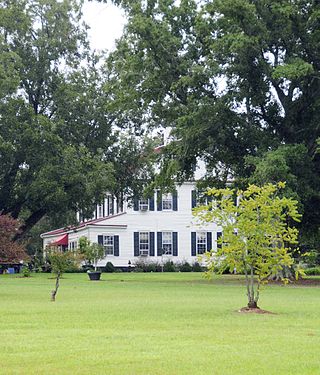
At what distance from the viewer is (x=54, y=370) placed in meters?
10.1

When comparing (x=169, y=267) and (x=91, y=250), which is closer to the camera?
(x=91, y=250)

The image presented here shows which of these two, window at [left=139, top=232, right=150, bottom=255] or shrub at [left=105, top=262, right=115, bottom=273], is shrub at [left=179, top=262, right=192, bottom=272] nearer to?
window at [left=139, top=232, right=150, bottom=255]

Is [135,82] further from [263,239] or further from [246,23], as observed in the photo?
[263,239]

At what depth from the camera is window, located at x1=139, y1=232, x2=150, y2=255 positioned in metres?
62.5

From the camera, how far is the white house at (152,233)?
204 ft

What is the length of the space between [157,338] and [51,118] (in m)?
41.2

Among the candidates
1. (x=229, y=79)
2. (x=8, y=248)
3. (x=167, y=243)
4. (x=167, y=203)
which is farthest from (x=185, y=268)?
(x=8, y=248)

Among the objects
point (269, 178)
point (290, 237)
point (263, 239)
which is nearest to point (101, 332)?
point (263, 239)

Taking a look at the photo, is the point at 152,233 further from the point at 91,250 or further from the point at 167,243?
the point at 91,250

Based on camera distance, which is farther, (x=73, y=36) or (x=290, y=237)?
(x=73, y=36)

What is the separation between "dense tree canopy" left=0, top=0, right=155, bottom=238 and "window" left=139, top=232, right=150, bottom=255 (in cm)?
949

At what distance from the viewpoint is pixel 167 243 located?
207ft

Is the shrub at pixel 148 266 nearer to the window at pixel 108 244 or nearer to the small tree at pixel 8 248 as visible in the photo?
the window at pixel 108 244

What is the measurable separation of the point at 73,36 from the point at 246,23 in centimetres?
1972
